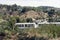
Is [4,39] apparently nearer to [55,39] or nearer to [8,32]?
[8,32]

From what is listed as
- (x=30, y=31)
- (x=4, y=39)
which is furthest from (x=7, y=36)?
(x=30, y=31)

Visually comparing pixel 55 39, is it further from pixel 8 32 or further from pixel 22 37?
pixel 8 32

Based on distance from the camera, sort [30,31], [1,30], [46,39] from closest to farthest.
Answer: [46,39]
[30,31]
[1,30]

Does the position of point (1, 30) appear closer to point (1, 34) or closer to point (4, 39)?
point (1, 34)

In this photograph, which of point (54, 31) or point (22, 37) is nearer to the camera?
point (22, 37)

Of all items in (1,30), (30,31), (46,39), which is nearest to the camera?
(46,39)

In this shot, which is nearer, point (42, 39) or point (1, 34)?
point (42, 39)

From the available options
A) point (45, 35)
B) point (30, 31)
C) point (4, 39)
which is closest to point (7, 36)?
point (4, 39)
